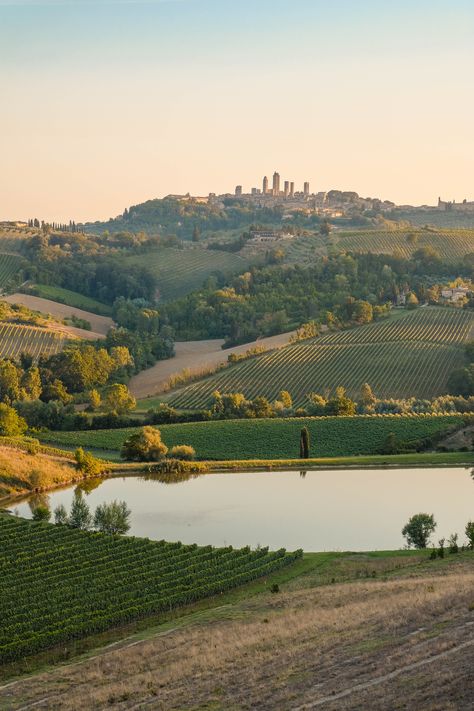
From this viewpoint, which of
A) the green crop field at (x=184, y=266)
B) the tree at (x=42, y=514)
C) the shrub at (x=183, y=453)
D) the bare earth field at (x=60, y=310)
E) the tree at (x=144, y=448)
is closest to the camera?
the tree at (x=42, y=514)

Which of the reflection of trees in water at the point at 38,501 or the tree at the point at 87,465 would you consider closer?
the reflection of trees in water at the point at 38,501

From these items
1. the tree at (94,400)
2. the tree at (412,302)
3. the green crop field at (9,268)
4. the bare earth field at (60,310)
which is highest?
the green crop field at (9,268)

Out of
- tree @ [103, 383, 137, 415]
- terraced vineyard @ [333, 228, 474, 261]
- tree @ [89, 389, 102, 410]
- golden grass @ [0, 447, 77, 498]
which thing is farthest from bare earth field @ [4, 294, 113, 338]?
golden grass @ [0, 447, 77, 498]

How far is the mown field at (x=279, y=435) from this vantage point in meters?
64.9

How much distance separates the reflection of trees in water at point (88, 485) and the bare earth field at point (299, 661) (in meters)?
25.6

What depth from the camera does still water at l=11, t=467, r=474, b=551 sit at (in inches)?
1721

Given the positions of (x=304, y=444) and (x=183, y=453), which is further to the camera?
(x=183, y=453)

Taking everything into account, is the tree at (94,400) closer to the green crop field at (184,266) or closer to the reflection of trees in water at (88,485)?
the reflection of trees in water at (88,485)

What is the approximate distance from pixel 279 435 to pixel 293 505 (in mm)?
17535

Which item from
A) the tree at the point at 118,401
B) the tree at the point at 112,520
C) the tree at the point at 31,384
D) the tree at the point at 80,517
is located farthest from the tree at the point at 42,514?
the tree at the point at 31,384

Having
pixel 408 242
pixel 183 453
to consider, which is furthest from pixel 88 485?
pixel 408 242

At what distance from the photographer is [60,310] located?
403 feet

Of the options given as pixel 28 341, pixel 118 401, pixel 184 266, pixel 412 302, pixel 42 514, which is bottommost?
pixel 42 514

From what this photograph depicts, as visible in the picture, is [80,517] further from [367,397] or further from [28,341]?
[28,341]
